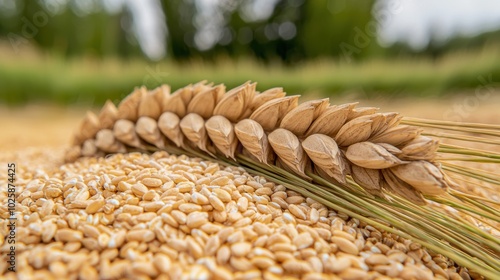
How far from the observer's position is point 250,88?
64 cm

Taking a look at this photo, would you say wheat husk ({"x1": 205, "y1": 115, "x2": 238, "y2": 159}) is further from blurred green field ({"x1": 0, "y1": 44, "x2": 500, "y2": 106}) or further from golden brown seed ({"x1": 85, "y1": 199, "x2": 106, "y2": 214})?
blurred green field ({"x1": 0, "y1": 44, "x2": 500, "y2": 106})

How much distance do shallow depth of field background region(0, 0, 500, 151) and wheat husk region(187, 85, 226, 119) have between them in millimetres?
890

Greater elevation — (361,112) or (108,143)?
(361,112)

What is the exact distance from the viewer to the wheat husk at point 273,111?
59 cm

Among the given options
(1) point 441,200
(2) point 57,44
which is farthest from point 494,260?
(2) point 57,44

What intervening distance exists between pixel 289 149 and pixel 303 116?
6 cm

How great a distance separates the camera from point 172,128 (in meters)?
0.71

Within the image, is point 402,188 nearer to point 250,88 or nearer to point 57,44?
point 250,88

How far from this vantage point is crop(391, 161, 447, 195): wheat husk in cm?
47

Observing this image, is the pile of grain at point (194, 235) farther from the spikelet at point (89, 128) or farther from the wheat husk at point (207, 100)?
the spikelet at point (89, 128)

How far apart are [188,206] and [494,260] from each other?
1.24ft

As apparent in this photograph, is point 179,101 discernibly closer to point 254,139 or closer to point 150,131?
point 150,131

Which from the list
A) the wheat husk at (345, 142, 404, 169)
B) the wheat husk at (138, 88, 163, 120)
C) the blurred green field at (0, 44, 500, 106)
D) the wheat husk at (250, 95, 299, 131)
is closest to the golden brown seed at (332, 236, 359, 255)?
the wheat husk at (345, 142, 404, 169)

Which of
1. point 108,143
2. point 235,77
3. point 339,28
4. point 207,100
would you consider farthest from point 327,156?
point 339,28
